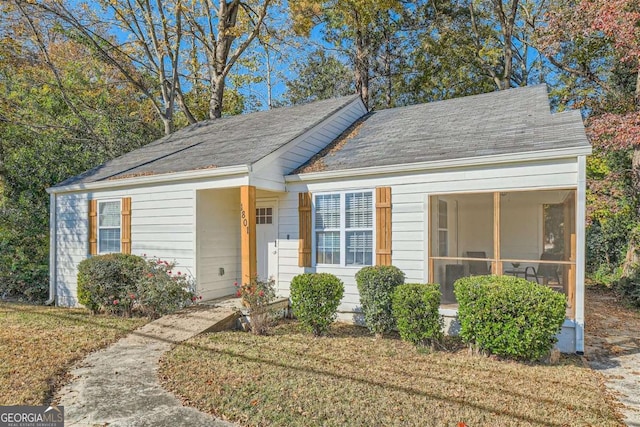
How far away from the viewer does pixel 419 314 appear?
5773 mm

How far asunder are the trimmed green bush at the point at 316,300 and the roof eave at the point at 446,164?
2058mm

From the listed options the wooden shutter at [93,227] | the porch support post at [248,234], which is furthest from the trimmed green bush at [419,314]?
the wooden shutter at [93,227]

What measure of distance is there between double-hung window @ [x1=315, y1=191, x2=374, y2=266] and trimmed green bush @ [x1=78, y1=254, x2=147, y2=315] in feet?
A: 12.0

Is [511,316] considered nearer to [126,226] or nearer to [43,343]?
[43,343]

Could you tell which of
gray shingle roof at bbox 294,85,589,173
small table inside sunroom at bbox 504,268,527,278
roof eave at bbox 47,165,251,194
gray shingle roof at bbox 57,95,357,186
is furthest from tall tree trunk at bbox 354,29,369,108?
small table inside sunroom at bbox 504,268,527,278

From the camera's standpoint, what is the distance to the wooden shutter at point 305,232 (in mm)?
7969

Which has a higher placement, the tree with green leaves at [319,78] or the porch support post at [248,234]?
the tree with green leaves at [319,78]

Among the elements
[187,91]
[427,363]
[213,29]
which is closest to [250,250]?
[427,363]

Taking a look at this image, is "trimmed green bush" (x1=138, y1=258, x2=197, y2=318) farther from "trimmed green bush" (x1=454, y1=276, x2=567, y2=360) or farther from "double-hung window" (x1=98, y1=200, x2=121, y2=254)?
"trimmed green bush" (x1=454, y1=276, x2=567, y2=360)

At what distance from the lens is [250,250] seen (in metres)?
7.24

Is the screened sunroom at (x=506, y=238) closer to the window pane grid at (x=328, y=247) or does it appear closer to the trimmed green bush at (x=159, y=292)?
the window pane grid at (x=328, y=247)

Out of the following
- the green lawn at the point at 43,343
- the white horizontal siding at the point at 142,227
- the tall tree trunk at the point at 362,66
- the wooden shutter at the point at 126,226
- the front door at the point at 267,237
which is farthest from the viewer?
the tall tree trunk at the point at 362,66

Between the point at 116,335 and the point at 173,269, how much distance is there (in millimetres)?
2081

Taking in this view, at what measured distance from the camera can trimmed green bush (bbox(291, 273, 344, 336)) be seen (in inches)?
257
